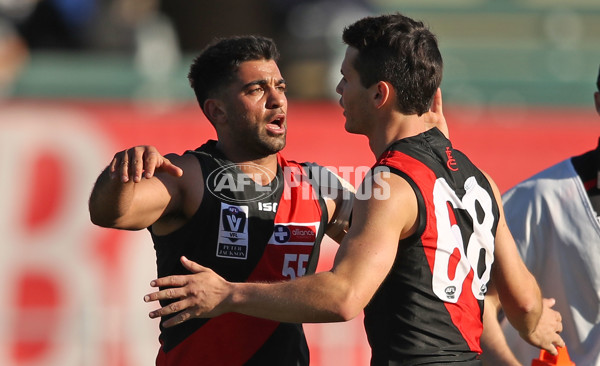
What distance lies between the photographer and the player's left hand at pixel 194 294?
3475 mm

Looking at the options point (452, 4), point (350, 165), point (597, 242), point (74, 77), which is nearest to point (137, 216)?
point (597, 242)

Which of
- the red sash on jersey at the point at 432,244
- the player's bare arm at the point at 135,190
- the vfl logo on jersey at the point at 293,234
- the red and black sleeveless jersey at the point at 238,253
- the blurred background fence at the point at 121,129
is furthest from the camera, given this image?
the blurred background fence at the point at 121,129

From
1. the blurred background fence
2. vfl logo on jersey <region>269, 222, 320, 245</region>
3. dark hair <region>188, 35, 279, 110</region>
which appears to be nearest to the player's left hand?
vfl logo on jersey <region>269, 222, 320, 245</region>

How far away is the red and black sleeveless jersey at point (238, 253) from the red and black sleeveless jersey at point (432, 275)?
2.06 ft

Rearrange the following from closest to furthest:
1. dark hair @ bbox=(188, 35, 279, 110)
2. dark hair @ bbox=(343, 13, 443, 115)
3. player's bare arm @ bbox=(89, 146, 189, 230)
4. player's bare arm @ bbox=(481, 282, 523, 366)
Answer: player's bare arm @ bbox=(89, 146, 189, 230) < dark hair @ bbox=(343, 13, 443, 115) < player's bare arm @ bbox=(481, 282, 523, 366) < dark hair @ bbox=(188, 35, 279, 110)

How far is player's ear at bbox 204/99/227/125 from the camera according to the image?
4.75m

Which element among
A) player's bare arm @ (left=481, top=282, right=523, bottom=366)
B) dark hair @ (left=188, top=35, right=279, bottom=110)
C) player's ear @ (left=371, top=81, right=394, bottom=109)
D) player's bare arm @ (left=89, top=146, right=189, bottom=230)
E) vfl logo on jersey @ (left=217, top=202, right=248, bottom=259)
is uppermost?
dark hair @ (left=188, top=35, right=279, bottom=110)

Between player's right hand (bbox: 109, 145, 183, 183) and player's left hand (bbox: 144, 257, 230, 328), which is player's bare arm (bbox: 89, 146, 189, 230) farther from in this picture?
player's left hand (bbox: 144, 257, 230, 328)

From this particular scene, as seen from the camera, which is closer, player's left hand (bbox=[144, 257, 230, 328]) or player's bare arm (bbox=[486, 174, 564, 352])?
player's left hand (bbox=[144, 257, 230, 328])

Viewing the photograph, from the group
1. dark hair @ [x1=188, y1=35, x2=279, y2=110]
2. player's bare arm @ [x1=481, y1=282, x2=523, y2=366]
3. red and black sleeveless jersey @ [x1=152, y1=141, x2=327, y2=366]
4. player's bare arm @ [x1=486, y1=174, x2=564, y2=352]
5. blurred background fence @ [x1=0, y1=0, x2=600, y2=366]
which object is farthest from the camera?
blurred background fence @ [x1=0, y1=0, x2=600, y2=366]

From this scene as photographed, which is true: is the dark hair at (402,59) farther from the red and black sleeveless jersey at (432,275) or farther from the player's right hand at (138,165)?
the player's right hand at (138,165)

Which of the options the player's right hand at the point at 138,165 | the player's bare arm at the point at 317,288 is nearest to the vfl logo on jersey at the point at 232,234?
the player's right hand at the point at 138,165

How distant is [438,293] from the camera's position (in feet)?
12.7

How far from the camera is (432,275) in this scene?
384 cm
